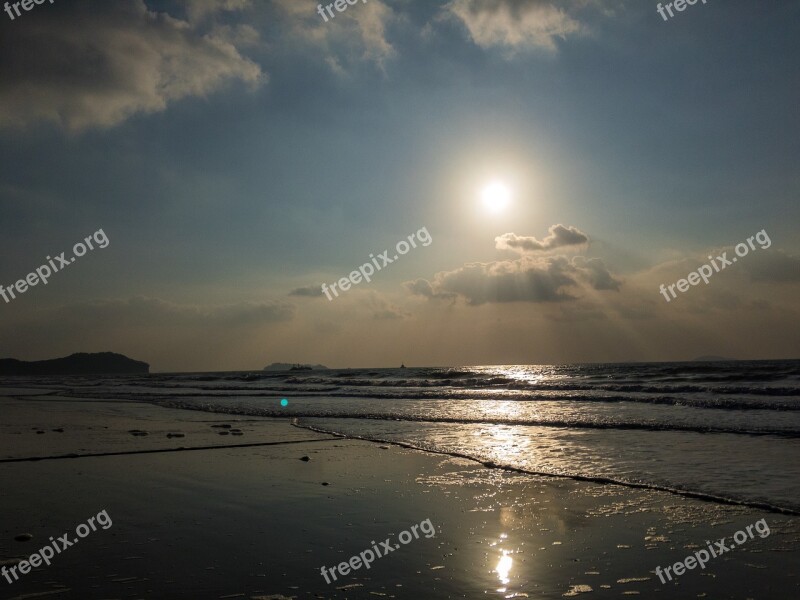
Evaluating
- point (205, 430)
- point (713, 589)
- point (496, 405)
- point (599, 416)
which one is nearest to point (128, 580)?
point (713, 589)

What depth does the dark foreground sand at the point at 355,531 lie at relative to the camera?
559 centimetres

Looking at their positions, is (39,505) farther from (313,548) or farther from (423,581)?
(423,581)

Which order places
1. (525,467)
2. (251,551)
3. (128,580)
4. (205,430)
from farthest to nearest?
1. (205,430)
2. (525,467)
3. (251,551)
4. (128,580)

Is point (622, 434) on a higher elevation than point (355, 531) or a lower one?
higher

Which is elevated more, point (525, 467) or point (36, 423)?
point (36, 423)

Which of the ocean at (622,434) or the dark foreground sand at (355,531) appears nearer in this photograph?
the dark foreground sand at (355,531)

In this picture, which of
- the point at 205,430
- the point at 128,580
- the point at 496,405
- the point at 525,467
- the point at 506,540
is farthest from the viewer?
the point at 496,405

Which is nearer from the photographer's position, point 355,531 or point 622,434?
point 355,531

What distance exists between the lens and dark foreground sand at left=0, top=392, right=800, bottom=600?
5586mm

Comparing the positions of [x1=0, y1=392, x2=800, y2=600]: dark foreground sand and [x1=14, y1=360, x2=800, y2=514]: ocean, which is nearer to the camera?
[x1=0, y1=392, x2=800, y2=600]: dark foreground sand

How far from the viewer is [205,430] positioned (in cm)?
1944

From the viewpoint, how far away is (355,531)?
7.48 meters

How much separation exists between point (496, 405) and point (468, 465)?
18.6 m

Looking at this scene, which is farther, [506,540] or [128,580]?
[506,540]
